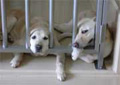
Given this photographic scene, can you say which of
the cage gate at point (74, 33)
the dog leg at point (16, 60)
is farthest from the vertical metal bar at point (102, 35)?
the dog leg at point (16, 60)

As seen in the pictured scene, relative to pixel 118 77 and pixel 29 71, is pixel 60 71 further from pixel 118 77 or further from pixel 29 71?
pixel 118 77

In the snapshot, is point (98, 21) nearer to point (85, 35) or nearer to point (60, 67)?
point (85, 35)

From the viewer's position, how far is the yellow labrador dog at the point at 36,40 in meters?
1.62

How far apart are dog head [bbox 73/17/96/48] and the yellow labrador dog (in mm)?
162

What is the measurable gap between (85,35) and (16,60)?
415 millimetres

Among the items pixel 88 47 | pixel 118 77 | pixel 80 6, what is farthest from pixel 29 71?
pixel 80 6

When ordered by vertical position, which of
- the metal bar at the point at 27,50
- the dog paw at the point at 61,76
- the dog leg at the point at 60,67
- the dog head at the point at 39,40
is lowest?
the dog paw at the point at 61,76

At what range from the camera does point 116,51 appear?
1.66 metres

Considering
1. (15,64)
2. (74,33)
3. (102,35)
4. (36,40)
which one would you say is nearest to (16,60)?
(15,64)

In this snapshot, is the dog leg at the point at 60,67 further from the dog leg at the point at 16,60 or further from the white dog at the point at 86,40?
the dog leg at the point at 16,60

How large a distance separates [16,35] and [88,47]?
0.48 meters

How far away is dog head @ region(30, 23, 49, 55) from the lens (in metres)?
1.60

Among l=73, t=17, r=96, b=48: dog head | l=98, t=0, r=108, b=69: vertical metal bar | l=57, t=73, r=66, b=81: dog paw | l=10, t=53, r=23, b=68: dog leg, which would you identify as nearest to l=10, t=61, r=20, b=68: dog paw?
l=10, t=53, r=23, b=68: dog leg

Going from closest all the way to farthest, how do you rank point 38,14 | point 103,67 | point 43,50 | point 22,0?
→ point 43,50
point 103,67
point 38,14
point 22,0
